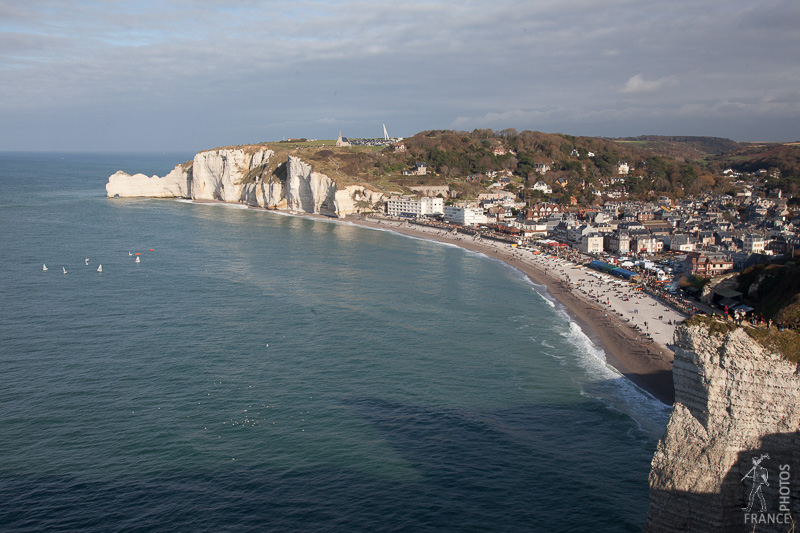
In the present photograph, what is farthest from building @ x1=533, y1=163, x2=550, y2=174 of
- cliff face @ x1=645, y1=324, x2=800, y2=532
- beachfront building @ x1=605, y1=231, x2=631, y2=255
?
cliff face @ x1=645, y1=324, x2=800, y2=532

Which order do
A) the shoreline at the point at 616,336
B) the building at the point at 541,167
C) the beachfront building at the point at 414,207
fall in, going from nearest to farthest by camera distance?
the shoreline at the point at 616,336, the beachfront building at the point at 414,207, the building at the point at 541,167

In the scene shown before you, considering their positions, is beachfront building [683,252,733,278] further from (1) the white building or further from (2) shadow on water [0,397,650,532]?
(2) shadow on water [0,397,650,532]

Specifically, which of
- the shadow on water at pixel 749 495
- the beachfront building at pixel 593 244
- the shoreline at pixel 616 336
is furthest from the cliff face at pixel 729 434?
the beachfront building at pixel 593 244

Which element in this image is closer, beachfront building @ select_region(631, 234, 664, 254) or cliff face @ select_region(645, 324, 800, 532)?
→ cliff face @ select_region(645, 324, 800, 532)

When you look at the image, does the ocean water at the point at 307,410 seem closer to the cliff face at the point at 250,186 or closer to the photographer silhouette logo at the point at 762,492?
the photographer silhouette logo at the point at 762,492

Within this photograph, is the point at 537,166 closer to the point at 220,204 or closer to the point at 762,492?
the point at 220,204
